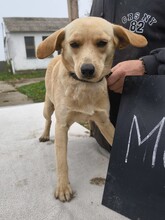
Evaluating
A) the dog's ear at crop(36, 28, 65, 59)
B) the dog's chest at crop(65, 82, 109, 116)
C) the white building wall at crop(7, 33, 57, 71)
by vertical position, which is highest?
the dog's ear at crop(36, 28, 65, 59)

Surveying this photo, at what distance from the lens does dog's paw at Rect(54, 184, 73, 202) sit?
1.53 meters

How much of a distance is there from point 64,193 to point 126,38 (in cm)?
85

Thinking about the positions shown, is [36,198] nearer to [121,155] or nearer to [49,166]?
[49,166]

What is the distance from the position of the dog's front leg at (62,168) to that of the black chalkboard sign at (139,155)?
25 centimetres

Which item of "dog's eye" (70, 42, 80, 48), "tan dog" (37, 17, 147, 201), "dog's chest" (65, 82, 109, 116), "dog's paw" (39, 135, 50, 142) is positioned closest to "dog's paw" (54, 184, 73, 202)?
"tan dog" (37, 17, 147, 201)

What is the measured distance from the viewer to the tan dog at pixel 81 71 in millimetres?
1369

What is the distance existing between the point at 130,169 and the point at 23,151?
1074mm

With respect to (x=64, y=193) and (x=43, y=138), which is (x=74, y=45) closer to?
(x=64, y=193)

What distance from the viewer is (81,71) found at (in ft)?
4.38

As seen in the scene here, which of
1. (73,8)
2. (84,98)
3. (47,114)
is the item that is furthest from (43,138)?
(73,8)

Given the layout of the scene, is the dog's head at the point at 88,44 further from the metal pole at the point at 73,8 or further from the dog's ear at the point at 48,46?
the metal pole at the point at 73,8

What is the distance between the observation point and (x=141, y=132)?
130 centimetres

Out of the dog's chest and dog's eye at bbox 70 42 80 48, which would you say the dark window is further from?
dog's eye at bbox 70 42 80 48

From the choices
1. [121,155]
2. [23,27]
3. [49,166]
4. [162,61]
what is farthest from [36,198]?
[23,27]
